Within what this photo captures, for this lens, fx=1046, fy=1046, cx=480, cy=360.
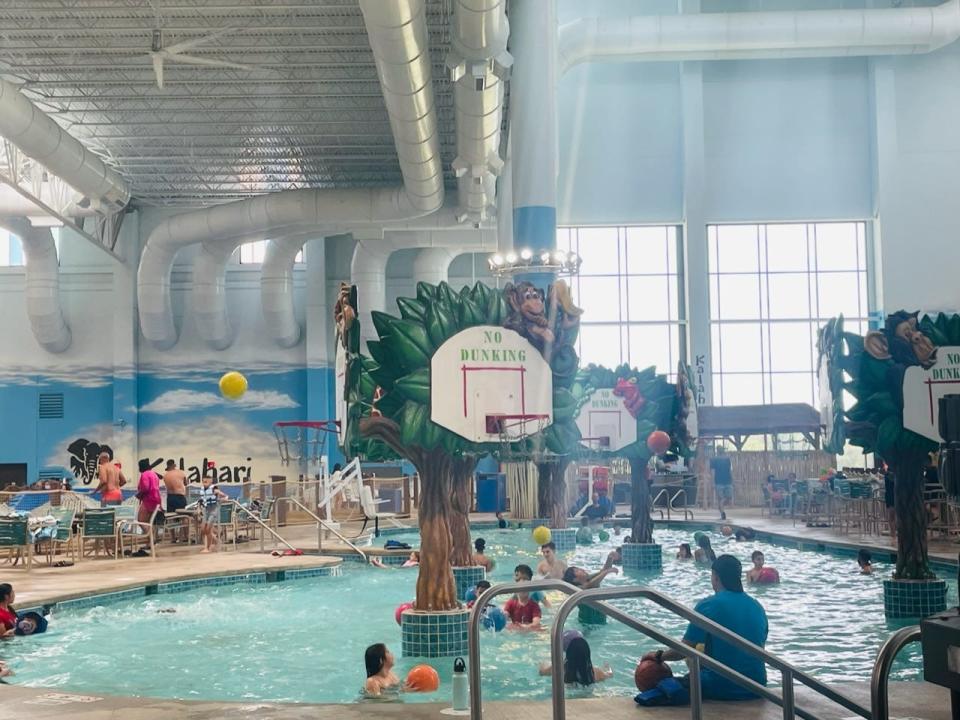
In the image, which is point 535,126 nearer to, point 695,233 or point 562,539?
point 562,539

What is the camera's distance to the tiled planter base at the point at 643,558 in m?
15.9

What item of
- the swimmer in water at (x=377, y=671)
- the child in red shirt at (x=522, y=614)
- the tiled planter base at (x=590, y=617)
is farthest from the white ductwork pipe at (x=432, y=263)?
the swimmer in water at (x=377, y=671)

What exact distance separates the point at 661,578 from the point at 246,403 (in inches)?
623

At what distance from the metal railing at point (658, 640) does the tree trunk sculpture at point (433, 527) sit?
4.71 meters

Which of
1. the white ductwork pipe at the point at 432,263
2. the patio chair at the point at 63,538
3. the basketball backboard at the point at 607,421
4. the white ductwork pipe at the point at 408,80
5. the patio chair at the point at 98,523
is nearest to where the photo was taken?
the white ductwork pipe at the point at 408,80

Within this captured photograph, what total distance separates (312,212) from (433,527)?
14361 millimetres

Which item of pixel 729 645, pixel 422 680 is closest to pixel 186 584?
pixel 422 680

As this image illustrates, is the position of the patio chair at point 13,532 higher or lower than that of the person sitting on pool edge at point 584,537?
higher

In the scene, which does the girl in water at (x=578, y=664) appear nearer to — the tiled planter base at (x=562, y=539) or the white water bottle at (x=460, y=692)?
the white water bottle at (x=460, y=692)

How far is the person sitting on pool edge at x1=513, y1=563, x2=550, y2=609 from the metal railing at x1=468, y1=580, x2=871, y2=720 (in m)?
3.77

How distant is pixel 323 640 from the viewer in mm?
10852

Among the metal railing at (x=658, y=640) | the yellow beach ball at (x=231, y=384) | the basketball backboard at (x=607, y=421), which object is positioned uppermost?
the yellow beach ball at (x=231, y=384)

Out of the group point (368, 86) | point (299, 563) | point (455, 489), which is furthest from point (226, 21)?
point (455, 489)

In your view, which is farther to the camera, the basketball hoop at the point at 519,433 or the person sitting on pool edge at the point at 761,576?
the person sitting on pool edge at the point at 761,576
